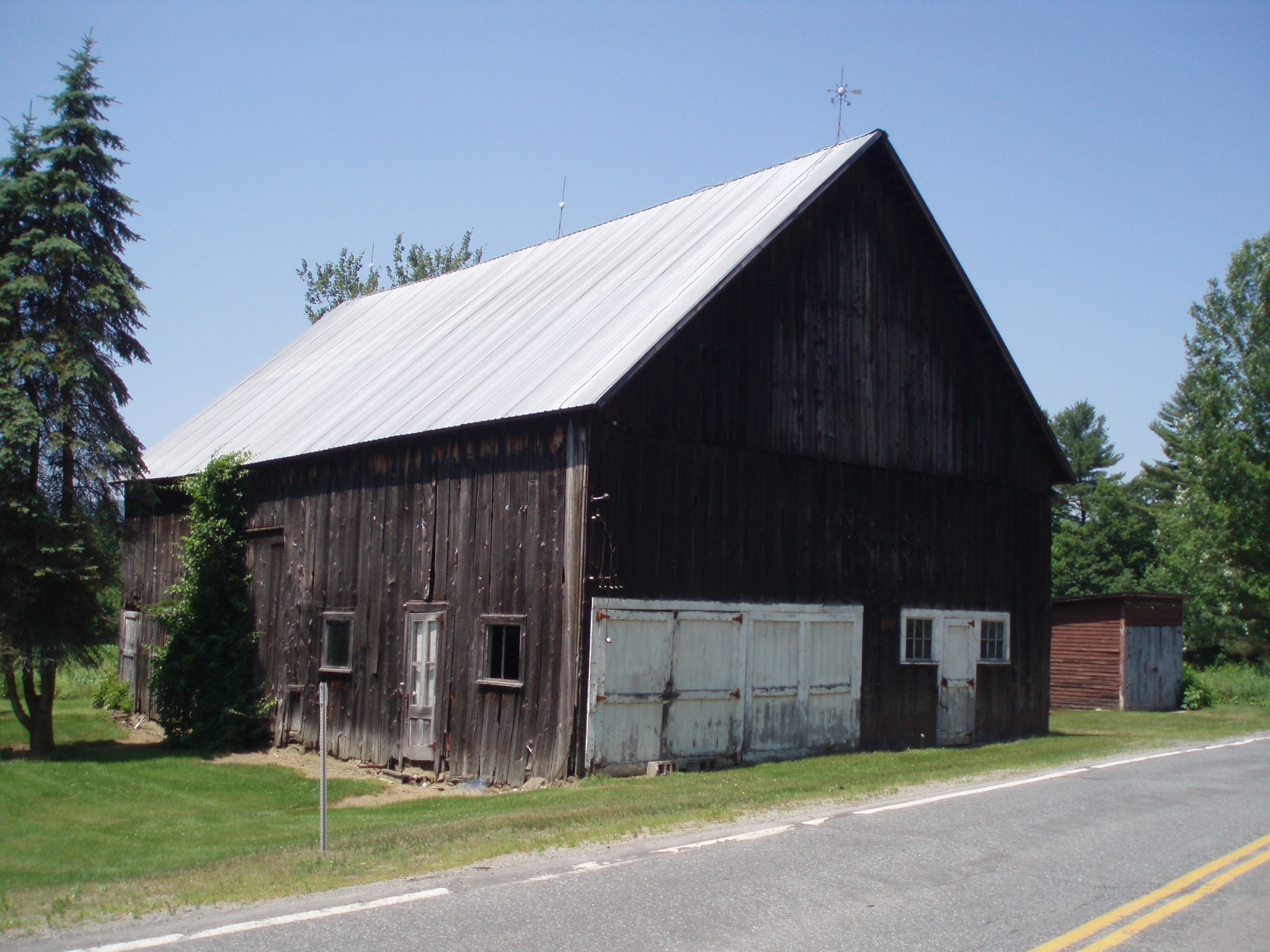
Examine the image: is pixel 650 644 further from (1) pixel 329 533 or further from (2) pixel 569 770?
(1) pixel 329 533

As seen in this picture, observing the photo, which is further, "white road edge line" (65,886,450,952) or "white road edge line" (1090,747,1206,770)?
"white road edge line" (1090,747,1206,770)

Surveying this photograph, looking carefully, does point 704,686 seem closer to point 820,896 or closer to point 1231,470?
point 820,896

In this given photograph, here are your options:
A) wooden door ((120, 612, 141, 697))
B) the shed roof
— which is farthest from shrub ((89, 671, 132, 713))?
the shed roof

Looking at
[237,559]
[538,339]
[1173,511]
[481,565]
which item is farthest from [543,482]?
[1173,511]

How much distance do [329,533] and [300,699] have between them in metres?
3.08

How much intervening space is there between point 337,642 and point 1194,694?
85.2 feet

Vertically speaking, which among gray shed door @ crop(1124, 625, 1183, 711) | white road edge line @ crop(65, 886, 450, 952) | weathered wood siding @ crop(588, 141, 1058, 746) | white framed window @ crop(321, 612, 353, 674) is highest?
weathered wood siding @ crop(588, 141, 1058, 746)

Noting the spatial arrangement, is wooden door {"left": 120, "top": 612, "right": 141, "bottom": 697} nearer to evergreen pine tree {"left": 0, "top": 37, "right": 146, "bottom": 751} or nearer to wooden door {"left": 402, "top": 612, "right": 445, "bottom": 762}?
evergreen pine tree {"left": 0, "top": 37, "right": 146, "bottom": 751}

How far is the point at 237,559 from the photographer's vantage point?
21.7 m

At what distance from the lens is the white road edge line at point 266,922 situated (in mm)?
6352

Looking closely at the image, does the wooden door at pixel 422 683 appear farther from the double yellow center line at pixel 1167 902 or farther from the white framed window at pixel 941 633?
the double yellow center line at pixel 1167 902

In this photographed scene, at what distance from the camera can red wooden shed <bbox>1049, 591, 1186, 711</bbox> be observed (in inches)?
1265

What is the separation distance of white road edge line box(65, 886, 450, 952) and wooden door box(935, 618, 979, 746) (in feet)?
47.8

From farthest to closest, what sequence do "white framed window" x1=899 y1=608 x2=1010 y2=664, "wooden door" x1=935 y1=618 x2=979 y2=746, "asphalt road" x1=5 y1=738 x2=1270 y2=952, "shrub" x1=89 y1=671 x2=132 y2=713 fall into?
"shrub" x1=89 y1=671 x2=132 y2=713, "wooden door" x1=935 y1=618 x2=979 y2=746, "white framed window" x1=899 y1=608 x2=1010 y2=664, "asphalt road" x1=5 y1=738 x2=1270 y2=952
